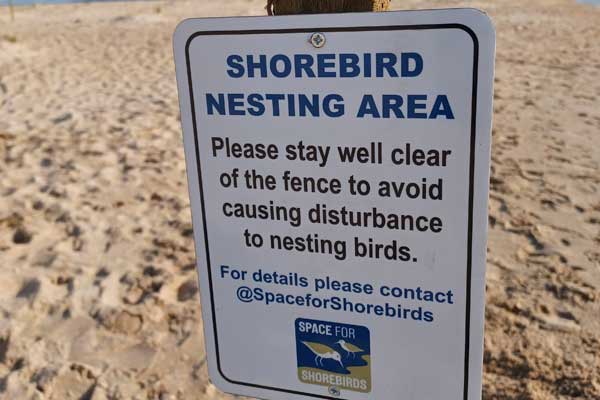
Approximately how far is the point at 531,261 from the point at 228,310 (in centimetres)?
242

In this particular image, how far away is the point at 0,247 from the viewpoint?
147 inches

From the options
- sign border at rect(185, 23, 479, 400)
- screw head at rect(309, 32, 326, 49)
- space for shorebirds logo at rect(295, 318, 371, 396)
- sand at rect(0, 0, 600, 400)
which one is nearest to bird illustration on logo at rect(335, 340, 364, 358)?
space for shorebirds logo at rect(295, 318, 371, 396)

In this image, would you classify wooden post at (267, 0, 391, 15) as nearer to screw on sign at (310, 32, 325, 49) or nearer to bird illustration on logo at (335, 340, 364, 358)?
screw on sign at (310, 32, 325, 49)

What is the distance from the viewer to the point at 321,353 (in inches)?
53.2

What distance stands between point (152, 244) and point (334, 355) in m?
2.61

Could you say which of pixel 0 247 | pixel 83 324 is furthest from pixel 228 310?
pixel 0 247

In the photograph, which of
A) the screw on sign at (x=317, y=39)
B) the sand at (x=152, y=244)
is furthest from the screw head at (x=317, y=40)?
the sand at (x=152, y=244)

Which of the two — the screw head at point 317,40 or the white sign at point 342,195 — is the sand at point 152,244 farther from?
the screw head at point 317,40

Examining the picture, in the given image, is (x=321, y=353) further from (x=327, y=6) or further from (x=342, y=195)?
(x=327, y=6)

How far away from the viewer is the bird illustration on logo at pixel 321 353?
1336 millimetres

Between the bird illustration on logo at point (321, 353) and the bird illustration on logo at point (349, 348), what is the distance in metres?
0.02

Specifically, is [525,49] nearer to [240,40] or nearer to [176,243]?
[176,243]

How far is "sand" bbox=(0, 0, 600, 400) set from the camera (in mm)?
2672

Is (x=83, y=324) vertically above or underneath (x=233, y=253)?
underneath
